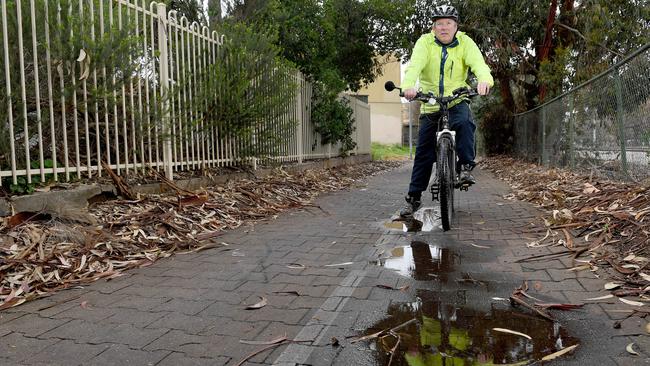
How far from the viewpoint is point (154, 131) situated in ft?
19.2

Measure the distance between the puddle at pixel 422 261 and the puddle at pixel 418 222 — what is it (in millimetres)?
845

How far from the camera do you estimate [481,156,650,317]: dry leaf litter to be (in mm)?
3305

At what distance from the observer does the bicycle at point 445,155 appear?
515 centimetres

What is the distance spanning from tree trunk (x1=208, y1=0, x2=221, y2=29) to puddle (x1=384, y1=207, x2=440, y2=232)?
16.1ft

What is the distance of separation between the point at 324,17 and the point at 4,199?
9.26 m

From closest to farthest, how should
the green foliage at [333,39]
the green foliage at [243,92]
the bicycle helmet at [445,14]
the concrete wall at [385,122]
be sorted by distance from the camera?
the bicycle helmet at [445,14]
the green foliage at [243,92]
the green foliage at [333,39]
the concrete wall at [385,122]

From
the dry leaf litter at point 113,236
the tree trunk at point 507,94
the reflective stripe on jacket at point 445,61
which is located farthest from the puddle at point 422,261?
the tree trunk at point 507,94

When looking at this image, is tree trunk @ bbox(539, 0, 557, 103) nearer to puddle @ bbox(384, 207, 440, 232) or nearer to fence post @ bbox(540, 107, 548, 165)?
fence post @ bbox(540, 107, 548, 165)

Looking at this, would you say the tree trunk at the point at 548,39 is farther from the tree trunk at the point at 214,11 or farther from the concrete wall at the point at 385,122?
the concrete wall at the point at 385,122

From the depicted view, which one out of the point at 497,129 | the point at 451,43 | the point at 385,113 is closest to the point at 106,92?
the point at 451,43

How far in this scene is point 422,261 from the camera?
4082mm

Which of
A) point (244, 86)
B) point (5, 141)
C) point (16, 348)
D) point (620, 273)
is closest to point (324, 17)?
point (244, 86)

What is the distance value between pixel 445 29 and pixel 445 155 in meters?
1.38

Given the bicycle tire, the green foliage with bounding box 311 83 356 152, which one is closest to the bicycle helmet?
the bicycle tire
